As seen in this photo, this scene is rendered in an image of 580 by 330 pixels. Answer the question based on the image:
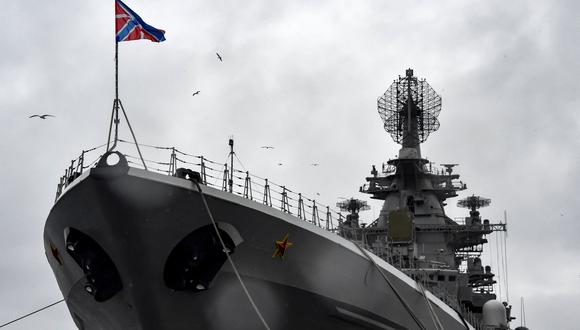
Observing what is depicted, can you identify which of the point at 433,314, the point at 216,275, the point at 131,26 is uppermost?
the point at 131,26

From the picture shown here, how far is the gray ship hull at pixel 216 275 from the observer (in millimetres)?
14047

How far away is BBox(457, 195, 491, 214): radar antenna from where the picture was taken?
30969 mm

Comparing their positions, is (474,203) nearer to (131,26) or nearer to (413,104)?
(413,104)

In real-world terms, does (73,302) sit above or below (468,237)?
below

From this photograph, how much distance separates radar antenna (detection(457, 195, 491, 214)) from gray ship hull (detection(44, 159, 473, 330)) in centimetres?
1497

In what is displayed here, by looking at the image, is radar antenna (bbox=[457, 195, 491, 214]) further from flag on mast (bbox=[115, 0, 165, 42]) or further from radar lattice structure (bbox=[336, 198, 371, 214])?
flag on mast (bbox=[115, 0, 165, 42])

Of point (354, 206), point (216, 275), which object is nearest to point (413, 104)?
point (354, 206)

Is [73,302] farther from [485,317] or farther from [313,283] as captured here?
[485,317]

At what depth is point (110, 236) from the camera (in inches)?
562

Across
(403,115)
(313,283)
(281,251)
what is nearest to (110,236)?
(281,251)

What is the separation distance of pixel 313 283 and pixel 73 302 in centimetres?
593

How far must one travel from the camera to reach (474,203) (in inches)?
1217

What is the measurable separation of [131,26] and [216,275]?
5.31 meters

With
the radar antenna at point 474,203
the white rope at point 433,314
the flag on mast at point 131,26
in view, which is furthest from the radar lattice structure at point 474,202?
the flag on mast at point 131,26
